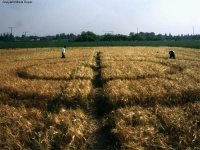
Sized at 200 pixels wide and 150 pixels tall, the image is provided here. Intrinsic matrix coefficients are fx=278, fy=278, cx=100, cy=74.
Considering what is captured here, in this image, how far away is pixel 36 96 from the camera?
11984 millimetres

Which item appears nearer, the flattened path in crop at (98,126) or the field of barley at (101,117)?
the field of barley at (101,117)

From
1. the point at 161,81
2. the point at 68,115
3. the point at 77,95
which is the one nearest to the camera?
the point at 68,115

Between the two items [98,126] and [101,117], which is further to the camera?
[101,117]

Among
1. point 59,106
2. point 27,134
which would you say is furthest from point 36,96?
point 27,134

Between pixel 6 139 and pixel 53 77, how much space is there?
32.5 feet

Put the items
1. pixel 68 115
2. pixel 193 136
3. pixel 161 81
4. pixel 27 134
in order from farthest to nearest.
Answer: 1. pixel 161 81
2. pixel 68 115
3. pixel 27 134
4. pixel 193 136

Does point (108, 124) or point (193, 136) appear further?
point (108, 124)

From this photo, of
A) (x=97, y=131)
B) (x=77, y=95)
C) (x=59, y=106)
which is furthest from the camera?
(x=77, y=95)

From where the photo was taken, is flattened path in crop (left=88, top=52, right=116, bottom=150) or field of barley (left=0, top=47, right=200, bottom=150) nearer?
field of barley (left=0, top=47, right=200, bottom=150)

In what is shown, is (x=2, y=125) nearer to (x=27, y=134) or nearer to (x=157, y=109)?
(x=27, y=134)

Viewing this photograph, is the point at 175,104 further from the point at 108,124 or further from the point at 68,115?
the point at 68,115

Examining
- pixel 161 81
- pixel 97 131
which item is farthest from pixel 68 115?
pixel 161 81

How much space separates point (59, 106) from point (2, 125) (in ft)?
8.33

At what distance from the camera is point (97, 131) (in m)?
8.60
